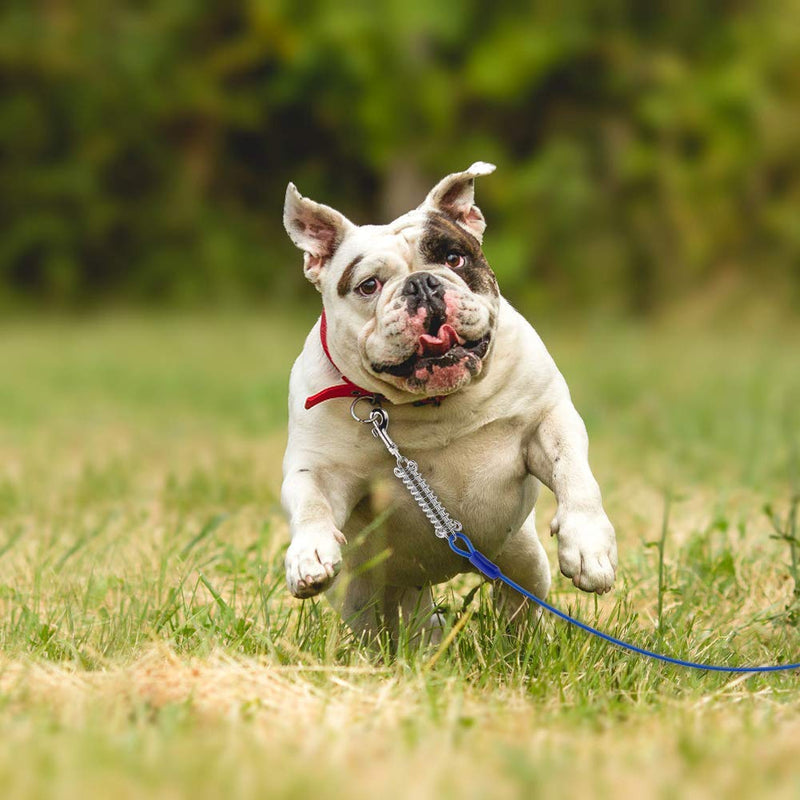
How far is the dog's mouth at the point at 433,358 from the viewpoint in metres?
2.94

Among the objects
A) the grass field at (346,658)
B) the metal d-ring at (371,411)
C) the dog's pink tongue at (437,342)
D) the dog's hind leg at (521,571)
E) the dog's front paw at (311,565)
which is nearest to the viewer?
the grass field at (346,658)

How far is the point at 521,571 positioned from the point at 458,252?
88 centimetres

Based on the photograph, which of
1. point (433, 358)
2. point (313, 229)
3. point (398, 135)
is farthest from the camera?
point (398, 135)

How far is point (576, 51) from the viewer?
664 inches

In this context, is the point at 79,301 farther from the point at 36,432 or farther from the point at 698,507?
the point at 698,507

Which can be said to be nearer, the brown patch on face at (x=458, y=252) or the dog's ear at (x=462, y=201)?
the brown patch on face at (x=458, y=252)

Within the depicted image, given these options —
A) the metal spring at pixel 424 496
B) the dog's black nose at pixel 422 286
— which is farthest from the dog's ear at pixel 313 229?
the metal spring at pixel 424 496

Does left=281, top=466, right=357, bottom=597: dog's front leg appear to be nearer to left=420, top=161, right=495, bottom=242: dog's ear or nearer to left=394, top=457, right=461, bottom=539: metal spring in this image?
left=394, top=457, right=461, bottom=539: metal spring

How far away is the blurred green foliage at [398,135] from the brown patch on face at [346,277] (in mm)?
A: 12555

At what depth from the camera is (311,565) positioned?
8.91 ft

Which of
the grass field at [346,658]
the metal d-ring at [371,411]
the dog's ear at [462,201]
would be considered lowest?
the grass field at [346,658]

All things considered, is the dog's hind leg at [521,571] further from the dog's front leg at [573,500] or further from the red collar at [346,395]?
the red collar at [346,395]

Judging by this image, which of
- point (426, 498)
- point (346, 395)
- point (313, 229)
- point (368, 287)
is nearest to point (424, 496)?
point (426, 498)

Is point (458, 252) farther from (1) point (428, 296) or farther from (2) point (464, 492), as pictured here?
(2) point (464, 492)
